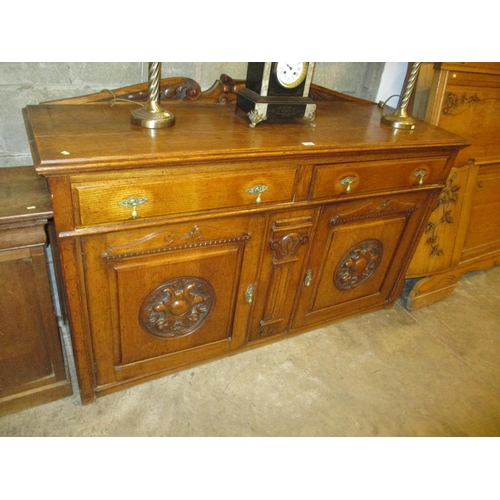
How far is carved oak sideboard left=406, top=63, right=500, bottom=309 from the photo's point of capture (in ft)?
6.60

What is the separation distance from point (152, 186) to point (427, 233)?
5.34ft

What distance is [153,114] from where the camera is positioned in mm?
1354

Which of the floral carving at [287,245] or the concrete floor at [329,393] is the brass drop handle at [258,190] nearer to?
the floral carving at [287,245]

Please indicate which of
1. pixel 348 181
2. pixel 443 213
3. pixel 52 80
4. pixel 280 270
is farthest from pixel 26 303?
pixel 443 213

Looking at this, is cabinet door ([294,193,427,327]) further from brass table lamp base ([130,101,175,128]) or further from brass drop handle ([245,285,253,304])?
brass table lamp base ([130,101,175,128])

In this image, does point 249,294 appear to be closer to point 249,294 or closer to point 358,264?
point 249,294

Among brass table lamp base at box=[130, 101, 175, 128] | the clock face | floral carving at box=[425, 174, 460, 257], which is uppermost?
the clock face

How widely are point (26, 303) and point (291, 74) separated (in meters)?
1.26

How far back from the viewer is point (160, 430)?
158cm

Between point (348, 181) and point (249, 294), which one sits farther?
point (249, 294)

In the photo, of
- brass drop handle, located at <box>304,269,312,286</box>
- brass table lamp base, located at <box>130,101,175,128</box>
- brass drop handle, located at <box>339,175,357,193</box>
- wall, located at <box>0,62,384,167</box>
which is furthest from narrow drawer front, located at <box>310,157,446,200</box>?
wall, located at <box>0,62,384,167</box>

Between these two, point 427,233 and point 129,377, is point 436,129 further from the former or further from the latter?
point 129,377

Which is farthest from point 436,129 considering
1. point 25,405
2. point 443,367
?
point 25,405

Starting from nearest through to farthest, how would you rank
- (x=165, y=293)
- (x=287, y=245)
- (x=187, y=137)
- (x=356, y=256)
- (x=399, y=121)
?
(x=187, y=137) < (x=165, y=293) < (x=287, y=245) < (x=399, y=121) < (x=356, y=256)
